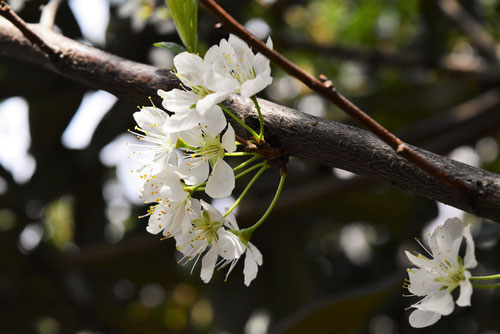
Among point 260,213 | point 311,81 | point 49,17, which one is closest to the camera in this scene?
point 311,81

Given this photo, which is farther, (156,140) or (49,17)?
(49,17)

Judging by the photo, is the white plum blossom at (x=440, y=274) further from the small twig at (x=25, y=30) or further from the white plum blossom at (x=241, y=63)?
the small twig at (x=25, y=30)

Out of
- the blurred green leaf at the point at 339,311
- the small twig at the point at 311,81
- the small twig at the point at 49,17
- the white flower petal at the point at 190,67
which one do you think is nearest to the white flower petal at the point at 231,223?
the white flower petal at the point at 190,67

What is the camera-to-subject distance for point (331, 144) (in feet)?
2.27

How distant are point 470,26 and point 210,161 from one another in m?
1.96

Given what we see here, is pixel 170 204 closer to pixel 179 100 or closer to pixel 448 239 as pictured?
pixel 179 100

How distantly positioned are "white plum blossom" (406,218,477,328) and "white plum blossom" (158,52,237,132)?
0.30 metres

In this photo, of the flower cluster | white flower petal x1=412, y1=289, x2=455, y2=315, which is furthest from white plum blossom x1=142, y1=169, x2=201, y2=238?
white flower petal x1=412, y1=289, x2=455, y2=315

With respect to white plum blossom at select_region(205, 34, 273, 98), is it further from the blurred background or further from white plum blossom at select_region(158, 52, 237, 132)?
the blurred background

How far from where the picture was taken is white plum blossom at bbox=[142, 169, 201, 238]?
0.72 metres

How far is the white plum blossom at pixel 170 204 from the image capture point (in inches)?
28.3

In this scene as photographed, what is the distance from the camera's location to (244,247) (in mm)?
766

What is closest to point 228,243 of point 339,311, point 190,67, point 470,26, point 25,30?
point 190,67

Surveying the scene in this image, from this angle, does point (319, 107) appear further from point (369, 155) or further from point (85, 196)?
point (369, 155)
